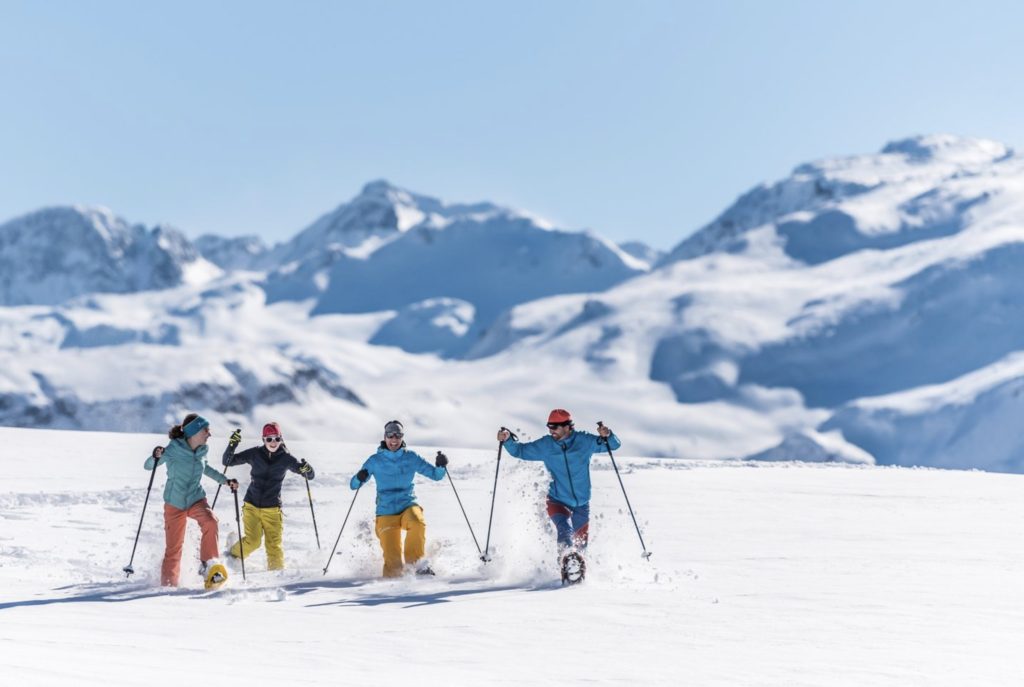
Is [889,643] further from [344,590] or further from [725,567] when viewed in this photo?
[344,590]

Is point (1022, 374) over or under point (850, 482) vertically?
over

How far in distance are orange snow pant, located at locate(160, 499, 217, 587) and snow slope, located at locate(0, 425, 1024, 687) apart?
320 millimetres

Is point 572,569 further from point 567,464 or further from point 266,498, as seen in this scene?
point 266,498

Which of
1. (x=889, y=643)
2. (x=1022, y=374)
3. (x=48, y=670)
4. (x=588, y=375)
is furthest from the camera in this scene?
(x=588, y=375)

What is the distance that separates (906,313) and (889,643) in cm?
15644

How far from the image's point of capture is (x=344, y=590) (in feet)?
31.9

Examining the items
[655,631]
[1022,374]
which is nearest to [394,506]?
[655,631]

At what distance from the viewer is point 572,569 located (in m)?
9.77

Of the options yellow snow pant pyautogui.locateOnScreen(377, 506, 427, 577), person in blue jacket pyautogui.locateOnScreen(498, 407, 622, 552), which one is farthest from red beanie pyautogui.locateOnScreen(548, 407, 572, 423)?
yellow snow pant pyautogui.locateOnScreen(377, 506, 427, 577)

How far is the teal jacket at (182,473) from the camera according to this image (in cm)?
1054

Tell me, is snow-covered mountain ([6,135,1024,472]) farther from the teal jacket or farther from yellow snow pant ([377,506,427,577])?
the teal jacket

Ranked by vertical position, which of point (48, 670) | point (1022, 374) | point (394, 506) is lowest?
point (48, 670)

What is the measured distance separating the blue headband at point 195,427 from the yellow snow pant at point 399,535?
1.97 metres

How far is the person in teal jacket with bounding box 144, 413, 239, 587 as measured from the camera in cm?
1036
